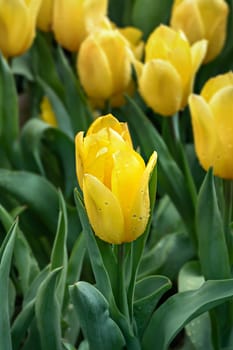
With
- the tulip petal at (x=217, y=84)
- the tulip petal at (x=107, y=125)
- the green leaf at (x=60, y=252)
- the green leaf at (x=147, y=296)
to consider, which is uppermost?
the tulip petal at (x=107, y=125)

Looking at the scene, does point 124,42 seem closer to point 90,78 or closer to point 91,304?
point 90,78

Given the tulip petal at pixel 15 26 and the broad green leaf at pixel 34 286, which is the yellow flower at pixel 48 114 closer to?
the tulip petal at pixel 15 26

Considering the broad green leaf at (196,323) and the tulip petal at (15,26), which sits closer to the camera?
the broad green leaf at (196,323)

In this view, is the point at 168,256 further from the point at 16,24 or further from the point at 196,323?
the point at 16,24

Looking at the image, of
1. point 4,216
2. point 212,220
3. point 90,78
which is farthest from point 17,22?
point 212,220

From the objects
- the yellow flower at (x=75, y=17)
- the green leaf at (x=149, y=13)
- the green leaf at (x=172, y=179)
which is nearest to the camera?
the green leaf at (x=172, y=179)

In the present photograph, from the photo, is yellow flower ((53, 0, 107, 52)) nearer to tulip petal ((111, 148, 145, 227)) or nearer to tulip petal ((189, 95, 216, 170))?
tulip petal ((189, 95, 216, 170))

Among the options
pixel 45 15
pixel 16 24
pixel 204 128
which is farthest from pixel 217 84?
pixel 45 15

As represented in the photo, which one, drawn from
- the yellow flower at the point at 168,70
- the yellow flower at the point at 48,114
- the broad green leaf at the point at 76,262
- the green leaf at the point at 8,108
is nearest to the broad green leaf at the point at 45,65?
the yellow flower at the point at 48,114
